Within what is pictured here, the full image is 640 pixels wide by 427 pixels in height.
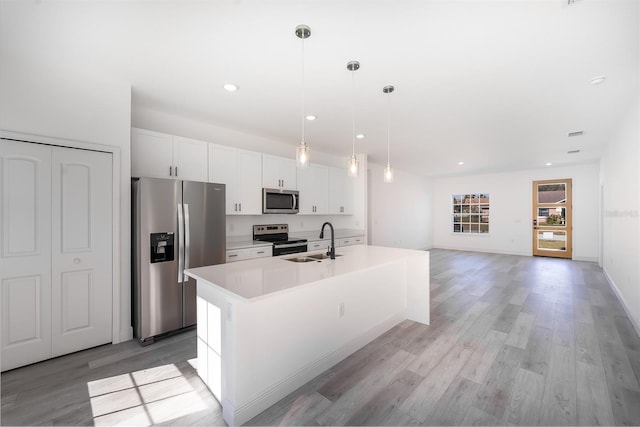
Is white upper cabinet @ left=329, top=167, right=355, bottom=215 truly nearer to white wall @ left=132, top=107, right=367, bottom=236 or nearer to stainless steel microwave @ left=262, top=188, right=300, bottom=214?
white wall @ left=132, top=107, right=367, bottom=236

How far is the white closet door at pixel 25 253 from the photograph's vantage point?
2209 millimetres

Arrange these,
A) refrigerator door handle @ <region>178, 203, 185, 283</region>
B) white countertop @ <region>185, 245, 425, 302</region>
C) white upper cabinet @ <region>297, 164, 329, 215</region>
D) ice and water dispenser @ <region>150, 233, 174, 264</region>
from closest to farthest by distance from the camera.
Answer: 1. white countertop @ <region>185, 245, 425, 302</region>
2. ice and water dispenser @ <region>150, 233, 174, 264</region>
3. refrigerator door handle @ <region>178, 203, 185, 283</region>
4. white upper cabinet @ <region>297, 164, 329, 215</region>

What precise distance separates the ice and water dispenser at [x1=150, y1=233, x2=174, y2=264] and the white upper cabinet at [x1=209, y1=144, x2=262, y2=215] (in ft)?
3.48

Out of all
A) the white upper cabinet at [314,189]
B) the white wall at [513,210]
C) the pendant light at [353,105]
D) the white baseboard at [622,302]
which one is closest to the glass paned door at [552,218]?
the white wall at [513,210]

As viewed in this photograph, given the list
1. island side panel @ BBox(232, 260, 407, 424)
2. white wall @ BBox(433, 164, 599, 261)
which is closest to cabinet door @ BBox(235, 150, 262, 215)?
island side panel @ BBox(232, 260, 407, 424)

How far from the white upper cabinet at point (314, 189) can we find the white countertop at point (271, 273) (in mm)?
2292

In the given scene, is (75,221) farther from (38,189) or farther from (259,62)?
(259,62)

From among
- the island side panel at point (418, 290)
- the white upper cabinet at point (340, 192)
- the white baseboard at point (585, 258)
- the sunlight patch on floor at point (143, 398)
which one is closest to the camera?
the sunlight patch on floor at point (143, 398)

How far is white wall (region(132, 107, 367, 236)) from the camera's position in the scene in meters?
3.54

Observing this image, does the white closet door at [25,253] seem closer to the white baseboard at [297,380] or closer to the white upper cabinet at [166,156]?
the white upper cabinet at [166,156]

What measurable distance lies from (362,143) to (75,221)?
162 inches

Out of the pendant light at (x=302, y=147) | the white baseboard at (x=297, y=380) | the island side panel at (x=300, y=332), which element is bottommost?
the white baseboard at (x=297, y=380)

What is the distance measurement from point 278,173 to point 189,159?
4.70 ft

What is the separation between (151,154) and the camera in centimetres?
318
